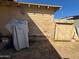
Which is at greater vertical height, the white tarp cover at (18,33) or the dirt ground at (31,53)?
the white tarp cover at (18,33)

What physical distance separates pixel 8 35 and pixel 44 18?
10.4ft

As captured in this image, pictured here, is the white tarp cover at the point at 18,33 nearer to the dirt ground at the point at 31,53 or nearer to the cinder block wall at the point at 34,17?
the dirt ground at the point at 31,53

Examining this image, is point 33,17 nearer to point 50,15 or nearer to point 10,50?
point 50,15

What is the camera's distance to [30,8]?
14406 millimetres

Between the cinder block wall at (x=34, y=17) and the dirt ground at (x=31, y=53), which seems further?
the cinder block wall at (x=34, y=17)

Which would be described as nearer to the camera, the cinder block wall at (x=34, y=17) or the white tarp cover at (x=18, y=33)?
the white tarp cover at (x=18, y=33)

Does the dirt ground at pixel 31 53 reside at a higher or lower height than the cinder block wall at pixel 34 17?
lower

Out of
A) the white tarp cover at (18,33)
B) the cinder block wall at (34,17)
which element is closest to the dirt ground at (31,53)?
the white tarp cover at (18,33)

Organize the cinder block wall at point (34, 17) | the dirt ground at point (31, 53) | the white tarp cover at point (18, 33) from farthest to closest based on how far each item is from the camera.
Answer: the cinder block wall at point (34, 17)
the white tarp cover at point (18, 33)
the dirt ground at point (31, 53)

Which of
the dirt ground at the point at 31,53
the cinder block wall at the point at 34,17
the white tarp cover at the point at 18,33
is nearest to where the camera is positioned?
the dirt ground at the point at 31,53

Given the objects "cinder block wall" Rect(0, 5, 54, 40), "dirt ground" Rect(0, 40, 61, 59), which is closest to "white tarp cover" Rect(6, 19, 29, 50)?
"dirt ground" Rect(0, 40, 61, 59)

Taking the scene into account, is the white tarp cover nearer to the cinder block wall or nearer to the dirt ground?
the dirt ground

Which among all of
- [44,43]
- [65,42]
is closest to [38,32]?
[44,43]

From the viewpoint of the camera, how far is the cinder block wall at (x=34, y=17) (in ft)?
45.5
